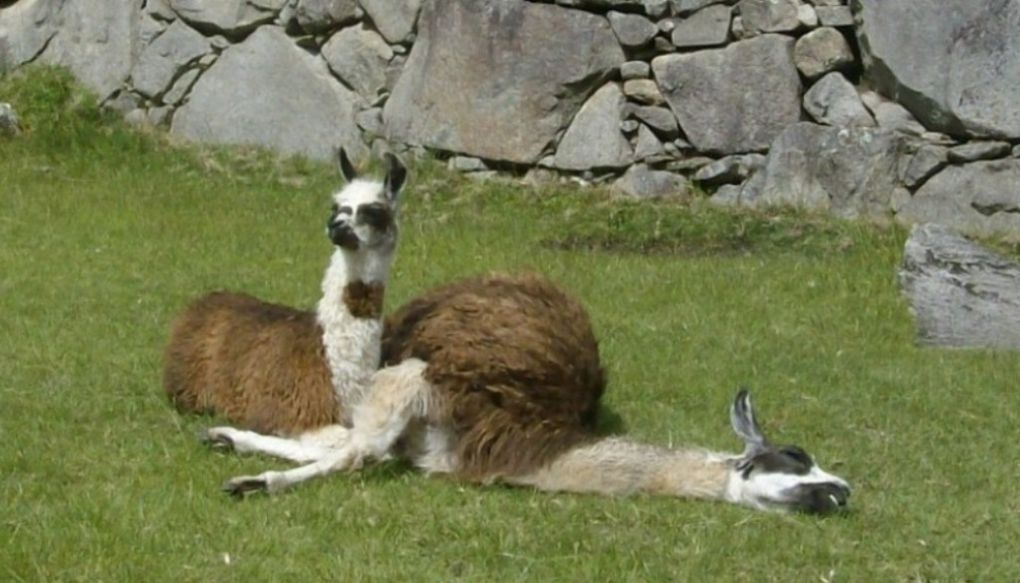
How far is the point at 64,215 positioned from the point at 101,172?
1760 millimetres

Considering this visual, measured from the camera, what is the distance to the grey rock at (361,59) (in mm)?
13852

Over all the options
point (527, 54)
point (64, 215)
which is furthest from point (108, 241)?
point (527, 54)

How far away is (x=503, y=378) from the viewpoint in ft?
20.8

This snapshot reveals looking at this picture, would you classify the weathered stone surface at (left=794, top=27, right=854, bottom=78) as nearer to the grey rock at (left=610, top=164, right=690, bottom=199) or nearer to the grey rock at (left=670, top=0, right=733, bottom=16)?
the grey rock at (left=670, top=0, right=733, bottom=16)

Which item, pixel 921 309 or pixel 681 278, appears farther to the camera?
pixel 681 278

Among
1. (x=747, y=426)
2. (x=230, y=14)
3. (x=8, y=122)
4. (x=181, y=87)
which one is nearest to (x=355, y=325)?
(x=747, y=426)

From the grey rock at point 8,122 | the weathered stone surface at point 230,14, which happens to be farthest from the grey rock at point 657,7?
the grey rock at point 8,122

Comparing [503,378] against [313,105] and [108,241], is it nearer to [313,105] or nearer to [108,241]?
[108,241]

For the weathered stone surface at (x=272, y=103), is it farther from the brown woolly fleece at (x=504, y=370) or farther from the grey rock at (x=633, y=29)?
the brown woolly fleece at (x=504, y=370)

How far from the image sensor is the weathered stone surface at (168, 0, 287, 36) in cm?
1432

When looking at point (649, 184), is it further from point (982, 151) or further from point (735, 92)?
point (982, 151)

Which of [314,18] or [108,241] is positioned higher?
[314,18]

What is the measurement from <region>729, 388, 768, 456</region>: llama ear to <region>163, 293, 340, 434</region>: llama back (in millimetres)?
1424

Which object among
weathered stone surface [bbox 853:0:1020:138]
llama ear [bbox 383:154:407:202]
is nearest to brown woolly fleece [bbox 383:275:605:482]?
llama ear [bbox 383:154:407:202]
